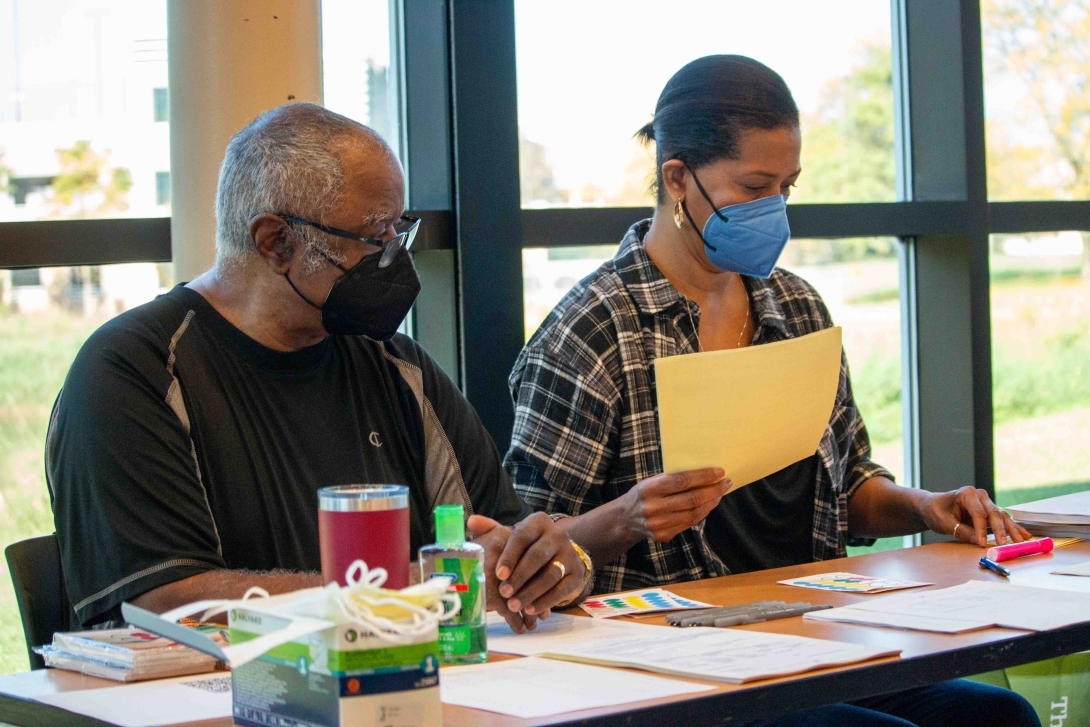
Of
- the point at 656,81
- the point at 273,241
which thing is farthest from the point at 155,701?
the point at 656,81

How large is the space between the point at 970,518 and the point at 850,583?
0.52 metres

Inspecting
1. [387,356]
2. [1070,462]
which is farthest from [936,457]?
[387,356]

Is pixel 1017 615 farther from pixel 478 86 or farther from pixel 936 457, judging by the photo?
pixel 936 457

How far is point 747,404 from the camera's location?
190 centimetres

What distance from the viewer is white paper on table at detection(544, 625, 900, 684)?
1.30 meters

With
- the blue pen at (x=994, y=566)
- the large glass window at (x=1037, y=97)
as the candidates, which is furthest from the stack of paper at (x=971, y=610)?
the large glass window at (x=1037, y=97)

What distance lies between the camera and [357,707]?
1.01m

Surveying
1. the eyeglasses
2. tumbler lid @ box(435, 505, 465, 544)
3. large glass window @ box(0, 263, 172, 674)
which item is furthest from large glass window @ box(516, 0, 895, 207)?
tumbler lid @ box(435, 505, 465, 544)

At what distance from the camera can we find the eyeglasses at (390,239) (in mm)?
1955

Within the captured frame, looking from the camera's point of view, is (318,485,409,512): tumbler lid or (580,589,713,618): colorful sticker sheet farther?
(580,589,713,618): colorful sticker sheet

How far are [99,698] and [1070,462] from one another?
11.9 ft

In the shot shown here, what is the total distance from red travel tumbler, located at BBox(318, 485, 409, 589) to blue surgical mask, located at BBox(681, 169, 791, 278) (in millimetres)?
1323

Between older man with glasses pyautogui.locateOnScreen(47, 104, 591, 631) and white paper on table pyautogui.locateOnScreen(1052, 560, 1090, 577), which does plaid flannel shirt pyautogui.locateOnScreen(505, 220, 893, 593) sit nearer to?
older man with glasses pyautogui.locateOnScreen(47, 104, 591, 631)

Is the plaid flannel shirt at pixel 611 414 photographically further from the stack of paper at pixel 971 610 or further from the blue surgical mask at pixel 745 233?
the stack of paper at pixel 971 610
